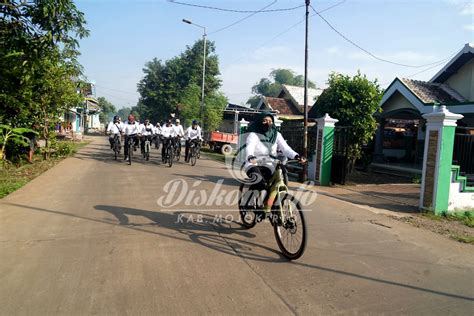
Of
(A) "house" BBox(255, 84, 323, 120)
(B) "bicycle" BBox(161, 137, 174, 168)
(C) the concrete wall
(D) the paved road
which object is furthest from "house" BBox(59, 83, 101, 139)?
(C) the concrete wall

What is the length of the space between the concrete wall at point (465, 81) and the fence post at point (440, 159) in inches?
411

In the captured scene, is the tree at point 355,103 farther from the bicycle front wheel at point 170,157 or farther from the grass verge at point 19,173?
the grass verge at point 19,173

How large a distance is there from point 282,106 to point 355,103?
74.7 feet

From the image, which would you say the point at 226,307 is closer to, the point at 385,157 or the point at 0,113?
the point at 0,113

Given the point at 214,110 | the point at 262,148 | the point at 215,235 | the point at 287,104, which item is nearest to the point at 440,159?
the point at 262,148

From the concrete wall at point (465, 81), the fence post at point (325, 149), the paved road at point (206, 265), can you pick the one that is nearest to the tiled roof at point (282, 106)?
the concrete wall at point (465, 81)

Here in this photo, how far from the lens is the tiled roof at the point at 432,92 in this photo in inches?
636

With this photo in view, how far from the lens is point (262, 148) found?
5566mm

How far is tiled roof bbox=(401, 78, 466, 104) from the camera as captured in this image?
53.0ft

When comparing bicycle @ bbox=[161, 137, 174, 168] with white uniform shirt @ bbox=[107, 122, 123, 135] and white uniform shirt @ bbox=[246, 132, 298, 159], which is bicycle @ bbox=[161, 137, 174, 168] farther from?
white uniform shirt @ bbox=[246, 132, 298, 159]

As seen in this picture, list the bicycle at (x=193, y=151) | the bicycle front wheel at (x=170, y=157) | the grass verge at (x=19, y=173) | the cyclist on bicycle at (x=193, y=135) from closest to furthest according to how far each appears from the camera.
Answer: the grass verge at (x=19, y=173) → the bicycle front wheel at (x=170, y=157) → the bicycle at (x=193, y=151) → the cyclist on bicycle at (x=193, y=135)

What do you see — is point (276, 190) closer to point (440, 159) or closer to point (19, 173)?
point (440, 159)

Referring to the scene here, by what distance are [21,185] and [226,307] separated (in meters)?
7.71

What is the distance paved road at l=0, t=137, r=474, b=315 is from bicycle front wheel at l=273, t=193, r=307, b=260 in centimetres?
15
